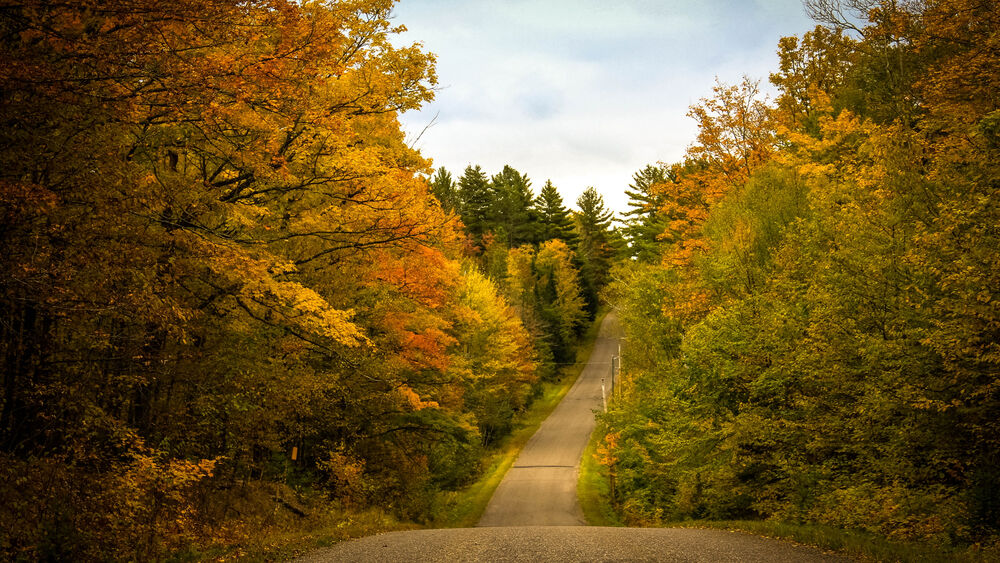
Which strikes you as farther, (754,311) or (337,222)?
(754,311)

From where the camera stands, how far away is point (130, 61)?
7789 mm

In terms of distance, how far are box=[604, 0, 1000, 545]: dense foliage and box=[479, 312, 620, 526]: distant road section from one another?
3.44m

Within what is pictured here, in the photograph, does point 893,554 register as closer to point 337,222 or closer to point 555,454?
point 337,222

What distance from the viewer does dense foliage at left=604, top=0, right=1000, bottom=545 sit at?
11.1 metres

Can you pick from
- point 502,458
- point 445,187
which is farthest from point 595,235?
point 502,458

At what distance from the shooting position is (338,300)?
17.2 meters

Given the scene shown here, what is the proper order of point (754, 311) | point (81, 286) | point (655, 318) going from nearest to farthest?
1. point (81, 286)
2. point (754, 311)
3. point (655, 318)

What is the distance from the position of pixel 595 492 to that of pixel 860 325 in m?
20.8

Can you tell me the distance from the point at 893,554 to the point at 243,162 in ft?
38.4

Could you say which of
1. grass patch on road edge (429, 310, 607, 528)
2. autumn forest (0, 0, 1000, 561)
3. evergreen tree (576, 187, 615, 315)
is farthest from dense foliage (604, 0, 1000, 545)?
evergreen tree (576, 187, 615, 315)

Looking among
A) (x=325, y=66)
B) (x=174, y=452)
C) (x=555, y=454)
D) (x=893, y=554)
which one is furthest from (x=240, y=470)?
(x=555, y=454)

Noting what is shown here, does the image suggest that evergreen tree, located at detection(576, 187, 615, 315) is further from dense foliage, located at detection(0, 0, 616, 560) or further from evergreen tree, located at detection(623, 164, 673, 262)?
dense foliage, located at detection(0, 0, 616, 560)

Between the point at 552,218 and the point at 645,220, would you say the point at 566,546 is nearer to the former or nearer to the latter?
the point at 645,220

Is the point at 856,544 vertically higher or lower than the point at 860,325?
lower
